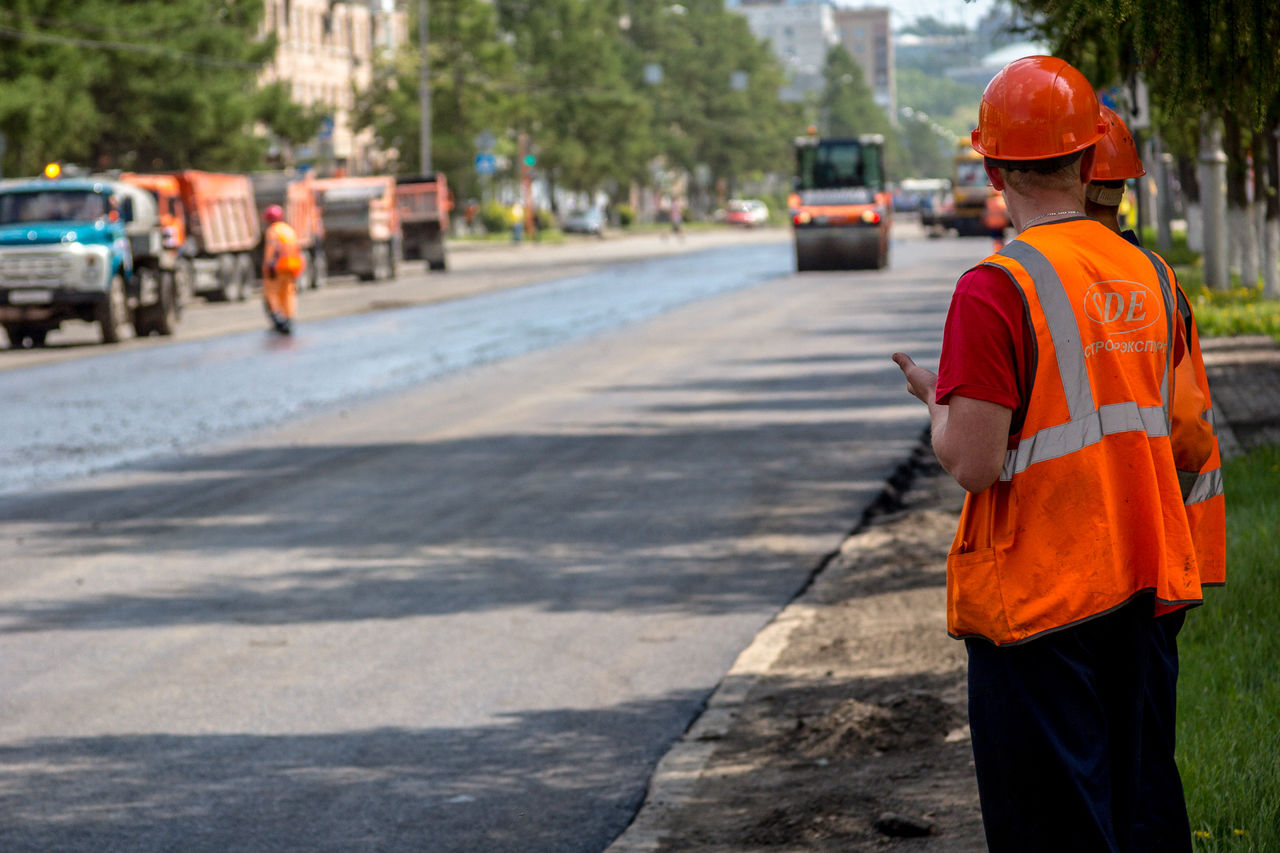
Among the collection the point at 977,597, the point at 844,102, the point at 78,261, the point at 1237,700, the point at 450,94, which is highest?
the point at 844,102

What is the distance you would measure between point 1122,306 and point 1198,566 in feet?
1.61

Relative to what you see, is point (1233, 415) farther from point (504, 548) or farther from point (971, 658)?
point (971, 658)

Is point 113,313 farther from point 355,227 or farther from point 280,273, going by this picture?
point 355,227

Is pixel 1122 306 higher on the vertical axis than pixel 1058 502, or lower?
higher

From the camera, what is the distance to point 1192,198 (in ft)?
114

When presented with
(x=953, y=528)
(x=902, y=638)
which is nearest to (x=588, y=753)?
(x=902, y=638)

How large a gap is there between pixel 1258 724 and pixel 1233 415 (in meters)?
8.24

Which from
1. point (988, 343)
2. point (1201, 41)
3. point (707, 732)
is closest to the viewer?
point (988, 343)

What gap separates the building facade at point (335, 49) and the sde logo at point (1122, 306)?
281ft

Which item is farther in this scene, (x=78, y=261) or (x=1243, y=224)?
(x=78, y=261)

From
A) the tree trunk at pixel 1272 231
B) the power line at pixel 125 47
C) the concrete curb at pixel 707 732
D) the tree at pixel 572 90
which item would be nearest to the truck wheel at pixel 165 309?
the tree trunk at pixel 1272 231

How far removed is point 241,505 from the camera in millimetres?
11523

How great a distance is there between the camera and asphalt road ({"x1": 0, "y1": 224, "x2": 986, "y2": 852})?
583 centimetres

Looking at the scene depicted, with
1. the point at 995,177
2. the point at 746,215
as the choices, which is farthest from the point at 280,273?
the point at 746,215
